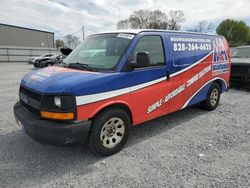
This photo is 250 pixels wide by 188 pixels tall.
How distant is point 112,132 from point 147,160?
0.73 meters

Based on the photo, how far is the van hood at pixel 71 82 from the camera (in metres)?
2.81

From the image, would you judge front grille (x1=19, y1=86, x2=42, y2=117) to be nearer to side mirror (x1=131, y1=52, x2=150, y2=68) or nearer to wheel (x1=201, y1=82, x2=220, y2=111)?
side mirror (x1=131, y1=52, x2=150, y2=68)

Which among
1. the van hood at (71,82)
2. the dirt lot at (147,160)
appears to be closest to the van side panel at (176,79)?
the van hood at (71,82)

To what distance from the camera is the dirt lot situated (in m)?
2.78

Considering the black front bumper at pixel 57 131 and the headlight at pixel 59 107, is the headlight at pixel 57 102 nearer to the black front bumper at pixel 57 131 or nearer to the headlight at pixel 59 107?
the headlight at pixel 59 107

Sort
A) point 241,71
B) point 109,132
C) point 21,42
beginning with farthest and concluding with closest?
1. point 21,42
2. point 241,71
3. point 109,132

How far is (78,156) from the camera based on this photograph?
341cm

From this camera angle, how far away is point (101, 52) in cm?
372

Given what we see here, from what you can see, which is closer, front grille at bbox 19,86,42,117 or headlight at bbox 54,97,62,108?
headlight at bbox 54,97,62,108

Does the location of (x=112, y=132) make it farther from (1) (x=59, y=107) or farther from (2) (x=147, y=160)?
(1) (x=59, y=107)

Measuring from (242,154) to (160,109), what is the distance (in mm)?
1591

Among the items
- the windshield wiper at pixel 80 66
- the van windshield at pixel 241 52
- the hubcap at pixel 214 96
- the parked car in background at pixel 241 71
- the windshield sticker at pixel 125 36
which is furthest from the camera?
the van windshield at pixel 241 52

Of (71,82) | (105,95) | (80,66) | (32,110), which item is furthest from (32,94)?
(105,95)

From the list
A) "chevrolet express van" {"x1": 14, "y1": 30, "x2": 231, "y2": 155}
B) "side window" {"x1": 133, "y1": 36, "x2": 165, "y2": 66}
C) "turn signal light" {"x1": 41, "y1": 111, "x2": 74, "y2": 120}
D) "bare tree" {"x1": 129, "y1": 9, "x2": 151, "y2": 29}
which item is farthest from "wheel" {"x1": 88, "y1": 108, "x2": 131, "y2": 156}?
"bare tree" {"x1": 129, "y1": 9, "x2": 151, "y2": 29}
